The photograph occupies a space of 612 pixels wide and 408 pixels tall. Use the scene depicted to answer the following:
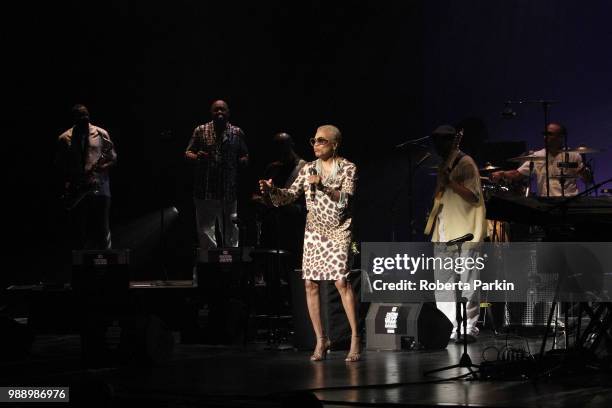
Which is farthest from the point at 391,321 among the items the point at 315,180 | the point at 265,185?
the point at 265,185

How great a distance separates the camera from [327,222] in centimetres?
940

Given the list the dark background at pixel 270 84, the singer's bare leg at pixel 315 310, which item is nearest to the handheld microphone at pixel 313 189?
the singer's bare leg at pixel 315 310

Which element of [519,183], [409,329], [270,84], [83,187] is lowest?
[409,329]

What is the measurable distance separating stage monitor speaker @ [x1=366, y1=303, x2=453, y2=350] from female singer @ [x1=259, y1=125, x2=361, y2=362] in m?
1.02

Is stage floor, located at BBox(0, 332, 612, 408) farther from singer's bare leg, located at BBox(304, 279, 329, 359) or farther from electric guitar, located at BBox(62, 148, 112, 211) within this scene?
electric guitar, located at BBox(62, 148, 112, 211)

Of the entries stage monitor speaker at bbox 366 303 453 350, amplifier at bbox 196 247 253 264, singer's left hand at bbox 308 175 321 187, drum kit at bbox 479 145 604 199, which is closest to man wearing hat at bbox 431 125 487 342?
stage monitor speaker at bbox 366 303 453 350

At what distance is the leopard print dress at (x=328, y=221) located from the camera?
9.34m

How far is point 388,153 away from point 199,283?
150 inches

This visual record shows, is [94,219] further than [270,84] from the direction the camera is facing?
No

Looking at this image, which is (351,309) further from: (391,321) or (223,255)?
(223,255)

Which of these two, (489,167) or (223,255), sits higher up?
(489,167)

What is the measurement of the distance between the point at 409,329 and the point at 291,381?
8.49ft

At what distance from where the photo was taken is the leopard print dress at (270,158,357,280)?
934 cm

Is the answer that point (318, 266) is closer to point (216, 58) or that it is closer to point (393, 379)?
point (393, 379)
